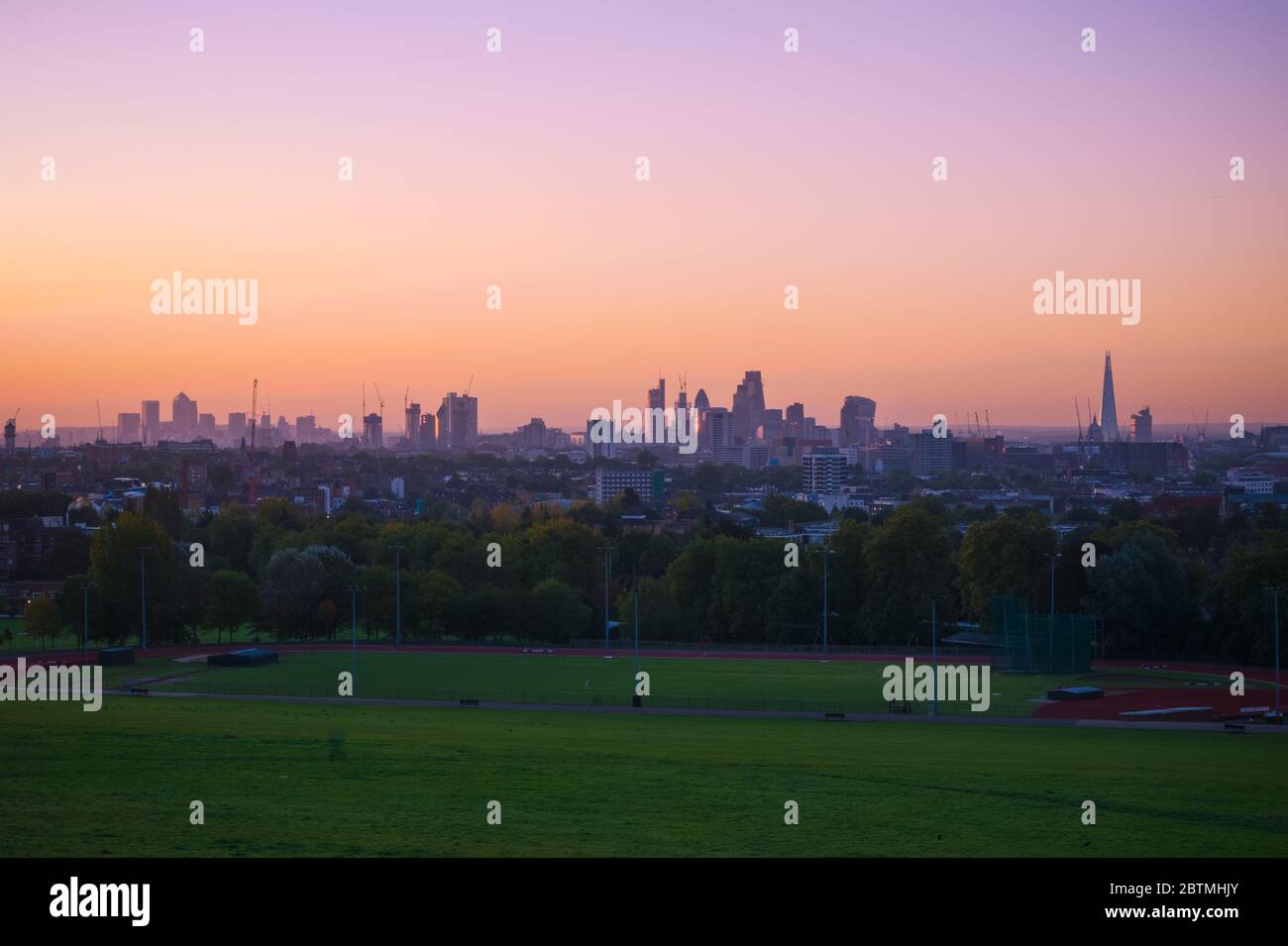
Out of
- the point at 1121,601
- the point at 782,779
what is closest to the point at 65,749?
the point at 782,779

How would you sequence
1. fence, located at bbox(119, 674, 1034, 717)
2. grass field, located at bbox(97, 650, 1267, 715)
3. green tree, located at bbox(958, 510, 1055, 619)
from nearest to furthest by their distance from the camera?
fence, located at bbox(119, 674, 1034, 717) < grass field, located at bbox(97, 650, 1267, 715) < green tree, located at bbox(958, 510, 1055, 619)

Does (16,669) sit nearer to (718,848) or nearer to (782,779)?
(782,779)

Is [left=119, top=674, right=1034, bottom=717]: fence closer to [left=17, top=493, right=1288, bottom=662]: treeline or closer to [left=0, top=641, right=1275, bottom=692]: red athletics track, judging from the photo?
[left=0, top=641, right=1275, bottom=692]: red athletics track

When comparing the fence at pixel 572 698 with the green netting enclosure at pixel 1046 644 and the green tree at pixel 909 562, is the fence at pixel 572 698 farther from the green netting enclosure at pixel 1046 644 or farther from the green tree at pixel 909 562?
the green tree at pixel 909 562

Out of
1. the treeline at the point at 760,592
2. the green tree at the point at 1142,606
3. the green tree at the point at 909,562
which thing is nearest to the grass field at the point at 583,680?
the treeline at the point at 760,592

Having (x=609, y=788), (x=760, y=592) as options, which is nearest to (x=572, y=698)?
(x=609, y=788)

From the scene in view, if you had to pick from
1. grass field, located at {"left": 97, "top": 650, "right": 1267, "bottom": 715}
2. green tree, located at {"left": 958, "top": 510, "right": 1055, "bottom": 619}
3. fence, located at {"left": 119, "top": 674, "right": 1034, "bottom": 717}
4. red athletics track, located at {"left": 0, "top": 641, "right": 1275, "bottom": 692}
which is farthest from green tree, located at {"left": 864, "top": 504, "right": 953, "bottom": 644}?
fence, located at {"left": 119, "top": 674, "right": 1034, "bottom": 717}
